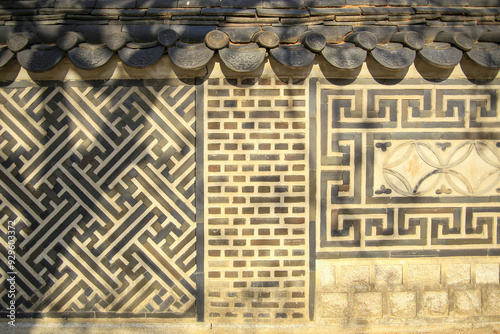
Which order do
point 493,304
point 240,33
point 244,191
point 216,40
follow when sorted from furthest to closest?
point 493,304
point 244,191
point 240,33
point 216,40

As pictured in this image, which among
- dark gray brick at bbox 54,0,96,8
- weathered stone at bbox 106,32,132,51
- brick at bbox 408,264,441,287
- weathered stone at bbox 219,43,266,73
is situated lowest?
brick at bbox 408,264,441,287

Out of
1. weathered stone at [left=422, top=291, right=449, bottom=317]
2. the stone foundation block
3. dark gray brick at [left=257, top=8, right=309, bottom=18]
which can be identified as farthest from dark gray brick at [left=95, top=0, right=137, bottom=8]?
the stone foundation block

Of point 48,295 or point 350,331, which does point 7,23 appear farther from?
point 350,331

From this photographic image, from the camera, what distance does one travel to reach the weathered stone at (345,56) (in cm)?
281

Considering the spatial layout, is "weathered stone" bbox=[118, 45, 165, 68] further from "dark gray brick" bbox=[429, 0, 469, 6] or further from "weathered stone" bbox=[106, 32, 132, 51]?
"dark gray brick" bbox=[429, 0, 469, 6]

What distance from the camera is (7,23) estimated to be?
10.2ft

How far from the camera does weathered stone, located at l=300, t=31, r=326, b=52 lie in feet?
9.11

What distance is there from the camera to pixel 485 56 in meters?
2.87

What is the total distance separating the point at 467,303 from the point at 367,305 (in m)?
0.91

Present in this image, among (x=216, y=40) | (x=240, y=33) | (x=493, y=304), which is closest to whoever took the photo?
(x=216, y=40)

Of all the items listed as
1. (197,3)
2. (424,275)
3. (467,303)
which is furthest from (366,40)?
(467,303)

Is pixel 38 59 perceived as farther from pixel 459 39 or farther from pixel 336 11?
pixel 459 39

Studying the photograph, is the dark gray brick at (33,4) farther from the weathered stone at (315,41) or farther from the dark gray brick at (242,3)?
the weathered stone at (315,41)

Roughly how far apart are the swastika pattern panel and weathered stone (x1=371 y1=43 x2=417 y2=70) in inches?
12.4
